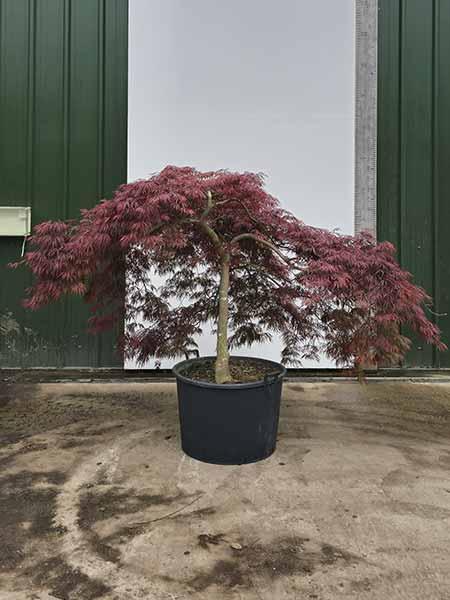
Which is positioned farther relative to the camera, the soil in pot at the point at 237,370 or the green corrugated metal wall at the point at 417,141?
the green corrugated metal wall at the point at 417,141

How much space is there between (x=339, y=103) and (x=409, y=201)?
3.16ft

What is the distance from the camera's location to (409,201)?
3854 millimetres

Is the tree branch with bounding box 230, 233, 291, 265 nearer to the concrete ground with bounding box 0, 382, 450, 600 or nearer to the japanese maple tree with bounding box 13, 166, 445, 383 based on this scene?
the japanese maple tree with bounding box 13, 166, 445, 383

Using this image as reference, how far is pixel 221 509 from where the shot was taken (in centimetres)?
187

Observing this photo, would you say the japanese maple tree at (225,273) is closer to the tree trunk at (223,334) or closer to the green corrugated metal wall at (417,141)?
the tree trunk at (223,334)

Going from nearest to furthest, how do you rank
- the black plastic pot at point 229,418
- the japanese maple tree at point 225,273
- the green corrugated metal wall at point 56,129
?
the japanese maple tree at point 225,273 < the black plastic pot at point 229,418 < the green corrugated metal wall at point 56,129

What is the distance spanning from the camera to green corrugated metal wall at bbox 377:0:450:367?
3.81 metres

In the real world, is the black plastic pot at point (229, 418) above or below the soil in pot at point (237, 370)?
below

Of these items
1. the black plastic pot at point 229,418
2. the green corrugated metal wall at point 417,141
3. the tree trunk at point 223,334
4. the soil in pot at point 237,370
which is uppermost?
the green corrugated metal wall at point 417,141

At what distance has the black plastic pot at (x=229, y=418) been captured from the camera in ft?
7.24

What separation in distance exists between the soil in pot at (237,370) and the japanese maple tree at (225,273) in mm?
87

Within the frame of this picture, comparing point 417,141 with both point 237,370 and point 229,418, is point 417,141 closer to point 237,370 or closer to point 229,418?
point 237,370

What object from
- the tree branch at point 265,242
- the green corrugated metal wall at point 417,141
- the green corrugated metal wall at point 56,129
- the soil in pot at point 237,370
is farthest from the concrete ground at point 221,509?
the green corrugated metal wall at point 417,141

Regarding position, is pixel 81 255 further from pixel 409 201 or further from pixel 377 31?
pixel 377 31
